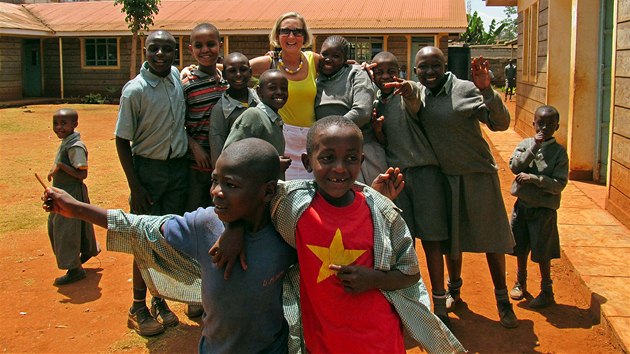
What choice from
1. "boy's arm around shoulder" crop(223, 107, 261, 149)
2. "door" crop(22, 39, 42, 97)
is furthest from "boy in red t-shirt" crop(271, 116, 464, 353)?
"door" crop(22, 39, 42, 97)

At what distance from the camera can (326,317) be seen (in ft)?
7.38

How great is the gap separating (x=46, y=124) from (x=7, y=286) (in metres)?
12.5

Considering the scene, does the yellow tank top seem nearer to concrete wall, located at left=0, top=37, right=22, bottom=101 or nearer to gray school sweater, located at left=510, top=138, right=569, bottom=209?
gray school sweater, located at left=510, top=138, right=569, bottom=209

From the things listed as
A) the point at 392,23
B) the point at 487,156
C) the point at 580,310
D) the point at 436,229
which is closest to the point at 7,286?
the point at 436,229

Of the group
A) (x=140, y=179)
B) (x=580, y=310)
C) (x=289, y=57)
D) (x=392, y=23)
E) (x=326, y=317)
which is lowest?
(x=580, y=310)

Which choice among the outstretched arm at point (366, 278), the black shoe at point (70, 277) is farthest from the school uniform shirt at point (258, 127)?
the black shoe at point (70, 277)

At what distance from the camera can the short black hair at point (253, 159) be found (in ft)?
→ 7.05

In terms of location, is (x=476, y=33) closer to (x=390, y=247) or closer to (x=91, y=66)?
(x=91, y=66)

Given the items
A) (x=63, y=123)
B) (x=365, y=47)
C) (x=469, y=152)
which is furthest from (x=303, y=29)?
(x=365, y=47)

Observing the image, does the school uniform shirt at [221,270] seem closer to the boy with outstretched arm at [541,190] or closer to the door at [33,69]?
the boy with outstretched arm at [541,190]

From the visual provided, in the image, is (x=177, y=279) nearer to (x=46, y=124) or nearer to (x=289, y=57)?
(x=289, y=57)

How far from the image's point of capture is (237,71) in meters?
3.61

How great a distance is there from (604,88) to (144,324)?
6219 millimetres

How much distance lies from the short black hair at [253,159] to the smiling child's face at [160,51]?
66.2 inches
